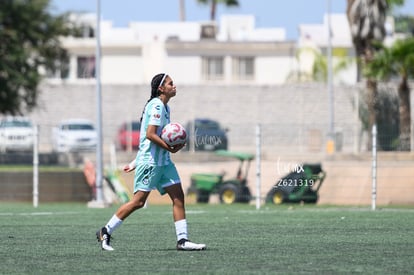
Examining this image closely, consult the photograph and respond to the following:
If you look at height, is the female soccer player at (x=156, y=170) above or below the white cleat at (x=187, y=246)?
above

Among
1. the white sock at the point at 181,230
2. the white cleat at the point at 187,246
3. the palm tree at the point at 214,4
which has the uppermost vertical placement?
the palm tree at the point at 214,4

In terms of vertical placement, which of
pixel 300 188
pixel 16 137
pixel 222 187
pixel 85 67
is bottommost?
pixel 222 187

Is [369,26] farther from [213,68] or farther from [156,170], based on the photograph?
[156,170]

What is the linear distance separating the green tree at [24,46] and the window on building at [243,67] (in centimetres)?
2584

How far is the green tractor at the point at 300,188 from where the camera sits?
2722 centimetres

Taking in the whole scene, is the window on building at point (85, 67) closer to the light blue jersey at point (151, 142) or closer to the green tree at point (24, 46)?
the green tree at point (24, 46)

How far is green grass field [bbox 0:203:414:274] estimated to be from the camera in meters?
12.3

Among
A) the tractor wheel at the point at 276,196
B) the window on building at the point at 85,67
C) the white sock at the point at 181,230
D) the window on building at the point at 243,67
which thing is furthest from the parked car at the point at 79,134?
the white sock at the point at 181,230

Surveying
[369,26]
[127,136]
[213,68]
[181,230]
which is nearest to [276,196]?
[181,230]

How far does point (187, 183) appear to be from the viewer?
3288 centimetres

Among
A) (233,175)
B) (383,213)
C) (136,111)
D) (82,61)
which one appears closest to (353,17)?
(136,111)

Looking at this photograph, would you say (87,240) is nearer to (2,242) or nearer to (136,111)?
(2,242)

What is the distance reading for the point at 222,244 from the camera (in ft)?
49.8

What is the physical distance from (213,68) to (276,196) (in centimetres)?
4952
